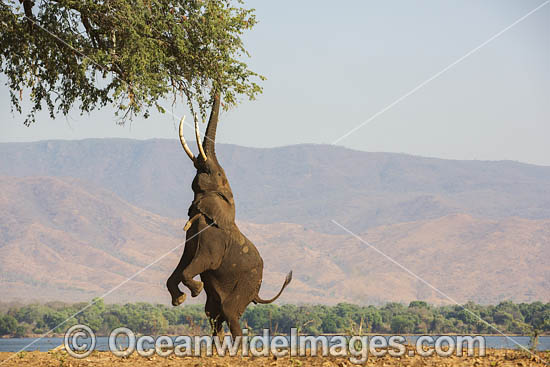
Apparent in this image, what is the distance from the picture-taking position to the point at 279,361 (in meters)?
11.6

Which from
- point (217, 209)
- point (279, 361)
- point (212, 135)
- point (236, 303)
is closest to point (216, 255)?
point (217, 209)

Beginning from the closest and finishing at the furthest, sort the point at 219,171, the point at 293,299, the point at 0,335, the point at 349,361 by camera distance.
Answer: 1. the point at 349,361
2. the point at 219,171
3. the point at 0,335
4. the point at 293,299

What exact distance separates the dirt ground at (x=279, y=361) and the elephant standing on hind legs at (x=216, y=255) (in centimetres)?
115

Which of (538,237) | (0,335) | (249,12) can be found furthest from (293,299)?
(249,12)

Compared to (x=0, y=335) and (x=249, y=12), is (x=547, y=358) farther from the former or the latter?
(x=0, y=335)

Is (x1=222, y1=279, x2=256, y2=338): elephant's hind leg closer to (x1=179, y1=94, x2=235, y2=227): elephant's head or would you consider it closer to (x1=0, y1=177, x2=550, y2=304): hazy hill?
(x1=179, y1=94, x2=235, y2=227): elephant's head

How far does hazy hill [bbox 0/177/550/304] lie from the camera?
151750mm

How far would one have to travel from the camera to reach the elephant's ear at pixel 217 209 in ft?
42.8

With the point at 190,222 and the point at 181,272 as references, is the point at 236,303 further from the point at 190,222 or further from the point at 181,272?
the point at 190,222

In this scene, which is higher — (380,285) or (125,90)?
(125,90)

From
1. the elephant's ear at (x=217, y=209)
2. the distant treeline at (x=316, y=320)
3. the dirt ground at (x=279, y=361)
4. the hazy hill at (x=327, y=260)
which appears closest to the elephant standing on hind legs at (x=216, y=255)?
the elephant's ear at (x=217, y=209)

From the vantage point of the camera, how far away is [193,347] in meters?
12.8

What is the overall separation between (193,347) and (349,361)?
2.69m

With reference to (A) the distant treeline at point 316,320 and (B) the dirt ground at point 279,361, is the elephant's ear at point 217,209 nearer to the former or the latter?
(B) the dirt ground at point 279,361
